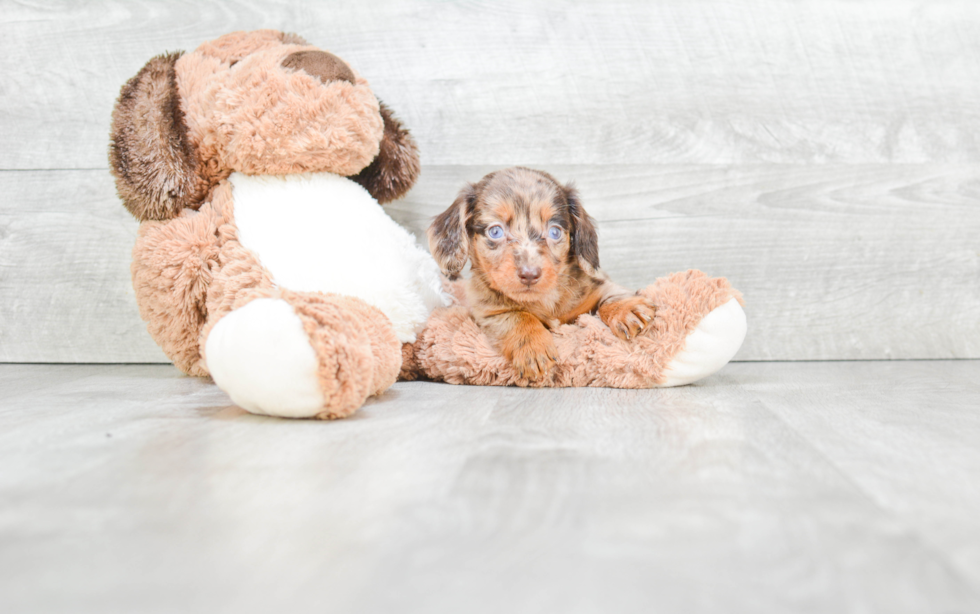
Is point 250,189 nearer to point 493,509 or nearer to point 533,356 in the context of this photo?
point 533,356

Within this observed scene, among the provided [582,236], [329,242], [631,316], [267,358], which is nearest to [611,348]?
[631,316]

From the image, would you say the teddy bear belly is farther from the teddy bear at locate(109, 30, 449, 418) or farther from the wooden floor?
the wooden floor

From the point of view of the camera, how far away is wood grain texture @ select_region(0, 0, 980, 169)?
2123 mm

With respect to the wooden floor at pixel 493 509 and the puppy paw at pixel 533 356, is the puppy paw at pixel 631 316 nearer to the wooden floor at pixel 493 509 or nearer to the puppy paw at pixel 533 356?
the puppy paw at pixel 533 356

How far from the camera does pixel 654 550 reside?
0.70 m

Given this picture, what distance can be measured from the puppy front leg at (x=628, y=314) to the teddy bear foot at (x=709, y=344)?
0.11 m

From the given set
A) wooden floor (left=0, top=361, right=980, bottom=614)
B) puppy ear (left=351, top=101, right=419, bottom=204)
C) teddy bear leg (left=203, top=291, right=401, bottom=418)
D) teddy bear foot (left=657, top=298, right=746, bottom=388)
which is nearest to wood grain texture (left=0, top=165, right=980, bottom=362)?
puppy ear (left=351, top=101, right=419, bottom=204)

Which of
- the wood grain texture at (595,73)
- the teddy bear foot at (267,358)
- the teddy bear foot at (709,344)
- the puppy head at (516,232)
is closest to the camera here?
the teddy bear foot at (267,358)

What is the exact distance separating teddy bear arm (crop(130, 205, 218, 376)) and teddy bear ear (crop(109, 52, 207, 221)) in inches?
2.1

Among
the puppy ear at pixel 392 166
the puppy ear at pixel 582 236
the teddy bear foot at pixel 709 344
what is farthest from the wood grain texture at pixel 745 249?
the teddy bear foot at pixel 709 344

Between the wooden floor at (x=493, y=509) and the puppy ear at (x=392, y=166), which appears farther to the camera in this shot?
the puppy ear at (x=392, y=166)

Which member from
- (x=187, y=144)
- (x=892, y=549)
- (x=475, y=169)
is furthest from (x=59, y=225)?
(x=892, y=549)

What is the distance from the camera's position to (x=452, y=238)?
174 centimetres

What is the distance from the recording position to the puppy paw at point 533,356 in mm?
1613
